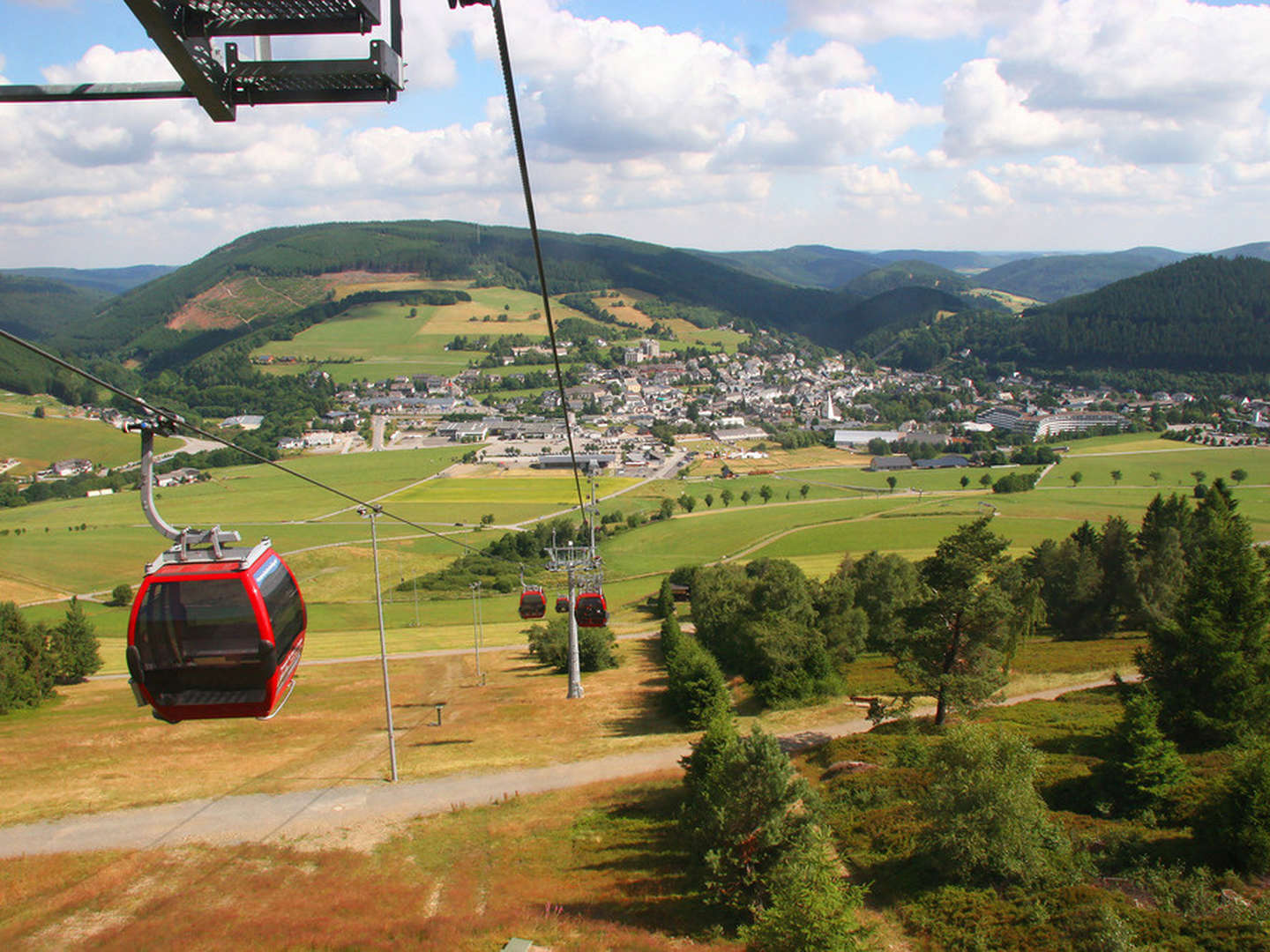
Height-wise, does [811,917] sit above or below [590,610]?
below

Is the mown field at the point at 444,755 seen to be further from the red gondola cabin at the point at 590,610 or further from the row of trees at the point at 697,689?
the red gondola cabin at the point at 590,610

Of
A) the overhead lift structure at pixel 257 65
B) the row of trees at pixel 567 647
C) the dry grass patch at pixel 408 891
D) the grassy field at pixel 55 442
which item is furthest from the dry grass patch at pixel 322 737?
the grassy field at pixel 55 442

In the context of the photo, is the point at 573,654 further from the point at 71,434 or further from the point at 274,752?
the point at 71,434

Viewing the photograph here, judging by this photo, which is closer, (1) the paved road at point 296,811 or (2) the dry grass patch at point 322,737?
(1) the paved road at point 296,811

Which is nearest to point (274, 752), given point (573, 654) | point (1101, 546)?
point (573, 654)

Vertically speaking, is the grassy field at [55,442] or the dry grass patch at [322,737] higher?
the grassy field at [55,442]

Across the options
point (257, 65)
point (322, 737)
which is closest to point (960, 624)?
point (322, 737)

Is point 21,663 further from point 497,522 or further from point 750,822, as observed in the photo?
point 497,522

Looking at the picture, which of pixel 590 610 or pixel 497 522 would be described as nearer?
pixel 590 610
